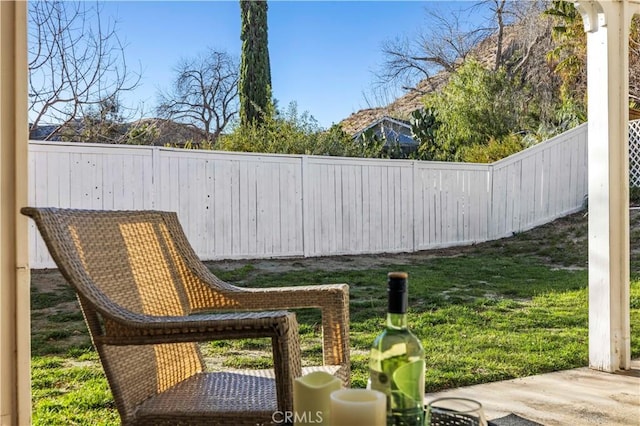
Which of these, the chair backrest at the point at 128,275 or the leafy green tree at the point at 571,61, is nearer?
the chair backrest at the point at 128,275

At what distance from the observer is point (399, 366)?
819 mm

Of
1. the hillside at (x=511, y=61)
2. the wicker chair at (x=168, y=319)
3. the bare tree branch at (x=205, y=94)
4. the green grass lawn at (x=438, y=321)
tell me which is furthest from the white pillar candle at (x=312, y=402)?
the hillside at (x=511, y=61)

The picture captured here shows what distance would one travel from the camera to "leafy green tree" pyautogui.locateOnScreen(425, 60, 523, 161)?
1069 centimetres

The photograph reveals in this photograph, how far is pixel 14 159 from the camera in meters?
1.61

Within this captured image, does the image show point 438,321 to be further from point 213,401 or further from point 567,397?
point 213,401

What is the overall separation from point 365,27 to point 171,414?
14630 millimetres

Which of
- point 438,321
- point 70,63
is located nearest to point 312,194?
point 438,321

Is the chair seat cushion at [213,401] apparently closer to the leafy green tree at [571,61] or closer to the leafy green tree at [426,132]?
the leafy green tree at [571,61]

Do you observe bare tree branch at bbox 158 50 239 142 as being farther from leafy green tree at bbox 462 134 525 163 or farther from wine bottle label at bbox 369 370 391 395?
wine bottle label at bbox 369 370 391 395

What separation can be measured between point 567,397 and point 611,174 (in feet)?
3.42

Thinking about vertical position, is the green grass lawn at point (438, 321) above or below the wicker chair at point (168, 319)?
below

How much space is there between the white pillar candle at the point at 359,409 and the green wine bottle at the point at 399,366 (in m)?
0.05

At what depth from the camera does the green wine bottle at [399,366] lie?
0.80m

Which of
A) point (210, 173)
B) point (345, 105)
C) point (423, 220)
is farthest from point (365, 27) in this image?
point (210, 173)
